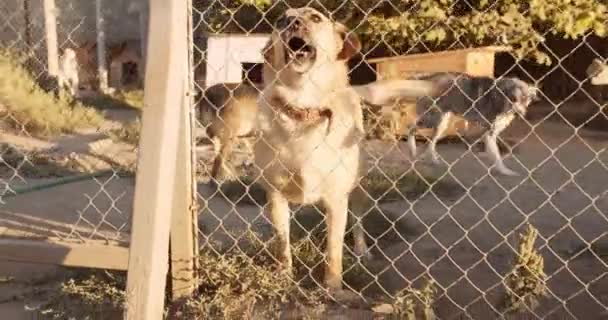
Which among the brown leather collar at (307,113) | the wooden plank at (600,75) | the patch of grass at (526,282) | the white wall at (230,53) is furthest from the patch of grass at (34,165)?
the wooden plank at (600,75)

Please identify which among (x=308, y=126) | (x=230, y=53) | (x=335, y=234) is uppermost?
(x=230, y=53)

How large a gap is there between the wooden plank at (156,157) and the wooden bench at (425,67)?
719 centimetres

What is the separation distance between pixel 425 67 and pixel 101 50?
8093mm

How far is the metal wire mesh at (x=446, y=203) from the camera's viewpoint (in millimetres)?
3293

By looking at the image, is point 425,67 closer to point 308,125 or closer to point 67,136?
point 67,136

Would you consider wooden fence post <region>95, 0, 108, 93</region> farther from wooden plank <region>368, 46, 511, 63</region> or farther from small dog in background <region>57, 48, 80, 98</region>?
wooden plank <region>368, 46, 511, 63</region>

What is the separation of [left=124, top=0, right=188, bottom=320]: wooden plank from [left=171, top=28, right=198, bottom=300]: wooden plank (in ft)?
1.50

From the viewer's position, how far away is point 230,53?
944 cm

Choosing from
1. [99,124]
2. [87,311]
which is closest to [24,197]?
[87,311]

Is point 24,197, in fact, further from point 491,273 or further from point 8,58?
point 8,58

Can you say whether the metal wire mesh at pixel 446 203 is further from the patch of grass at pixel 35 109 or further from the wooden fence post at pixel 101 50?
the wooden fence post at pixel 101 50

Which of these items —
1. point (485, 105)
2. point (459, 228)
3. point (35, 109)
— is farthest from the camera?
point (35, 109)

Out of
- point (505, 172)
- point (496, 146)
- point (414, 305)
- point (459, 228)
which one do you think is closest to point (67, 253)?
point (414, 305)

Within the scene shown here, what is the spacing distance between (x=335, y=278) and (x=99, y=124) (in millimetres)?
8096
